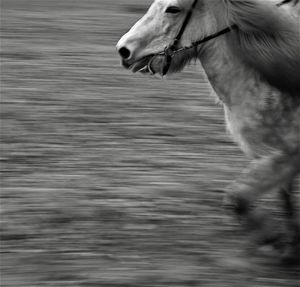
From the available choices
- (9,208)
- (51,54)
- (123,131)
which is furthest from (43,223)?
(51,54)

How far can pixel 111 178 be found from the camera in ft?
21.3

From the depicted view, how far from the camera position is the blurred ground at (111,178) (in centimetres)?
491

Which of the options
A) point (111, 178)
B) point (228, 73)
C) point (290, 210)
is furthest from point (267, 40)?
point (111, 178)

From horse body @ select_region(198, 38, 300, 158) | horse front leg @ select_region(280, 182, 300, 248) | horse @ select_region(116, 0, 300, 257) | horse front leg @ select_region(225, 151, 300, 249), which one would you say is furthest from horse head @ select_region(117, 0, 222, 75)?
horse front leg @ select_region(280, 182, 300, 248)

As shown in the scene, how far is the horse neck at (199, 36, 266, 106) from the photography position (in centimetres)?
497

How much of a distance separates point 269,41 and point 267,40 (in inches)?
0.5

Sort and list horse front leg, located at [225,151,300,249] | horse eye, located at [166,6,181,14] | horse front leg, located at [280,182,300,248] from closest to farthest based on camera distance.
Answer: horse front leg, located at [225,151,300,249], horse eye, located at [166,6,181,14], horse front leg, located at [280,182,300,248]

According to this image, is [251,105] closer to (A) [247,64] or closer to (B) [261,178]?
(A) [247,64]

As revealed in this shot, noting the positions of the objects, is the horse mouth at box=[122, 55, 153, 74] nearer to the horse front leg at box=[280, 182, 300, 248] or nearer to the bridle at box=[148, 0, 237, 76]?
the bridle at box=[148, 0, 237, 76]

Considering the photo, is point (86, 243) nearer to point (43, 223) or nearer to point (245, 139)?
point (43, 223)

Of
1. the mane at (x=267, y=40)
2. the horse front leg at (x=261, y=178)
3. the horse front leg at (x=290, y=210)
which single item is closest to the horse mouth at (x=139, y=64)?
the mane at (x=267, y=40)

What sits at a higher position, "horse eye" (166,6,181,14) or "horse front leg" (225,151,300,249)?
"horse eye" (166,6,181,14)

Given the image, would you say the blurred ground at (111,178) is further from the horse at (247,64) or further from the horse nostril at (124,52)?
the horse nostril at (124,52)

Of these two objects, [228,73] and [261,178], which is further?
[228,73]
